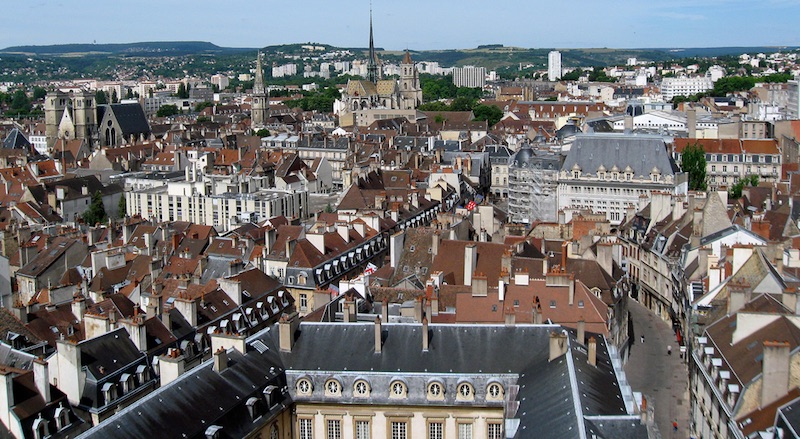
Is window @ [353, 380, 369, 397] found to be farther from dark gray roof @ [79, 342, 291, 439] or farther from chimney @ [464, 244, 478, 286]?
chimney @ [464, 244, 478, 286]

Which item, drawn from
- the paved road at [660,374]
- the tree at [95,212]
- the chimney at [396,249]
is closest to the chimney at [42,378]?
the paved road at [660,374]

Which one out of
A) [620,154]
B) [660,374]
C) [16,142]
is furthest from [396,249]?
[16,142]

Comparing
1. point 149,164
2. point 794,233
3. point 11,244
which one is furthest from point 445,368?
point 149,164

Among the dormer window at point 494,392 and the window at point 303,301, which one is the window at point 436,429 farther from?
the window at point 303,301

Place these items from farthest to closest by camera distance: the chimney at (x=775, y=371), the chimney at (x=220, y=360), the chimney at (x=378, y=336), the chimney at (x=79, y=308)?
the chimney at (x=79, y=308) → the chimney at (x=378, y=336) → the chimney at (x=220, y=360) → the chimney at (x=775, y=371)

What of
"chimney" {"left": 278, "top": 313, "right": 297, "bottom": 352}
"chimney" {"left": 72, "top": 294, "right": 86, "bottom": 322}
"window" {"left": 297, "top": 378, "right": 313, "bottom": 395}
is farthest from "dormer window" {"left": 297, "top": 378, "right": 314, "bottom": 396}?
"chimney" {"left": 72, "top": 294, "right": 86, "bottom": 322}

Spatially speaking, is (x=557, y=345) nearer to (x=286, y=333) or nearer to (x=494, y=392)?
(x=494, y=392)
